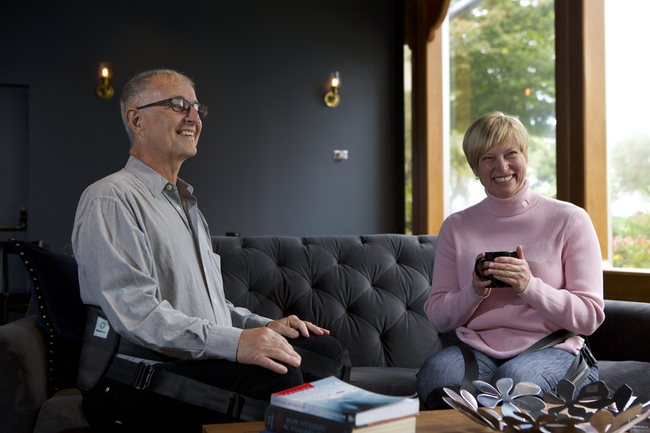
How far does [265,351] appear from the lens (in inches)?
49.4

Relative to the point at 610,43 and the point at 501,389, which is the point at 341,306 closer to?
the point at 501,389

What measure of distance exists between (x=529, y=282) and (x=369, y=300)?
2.33 ft

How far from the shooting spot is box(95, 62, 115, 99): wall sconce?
4.81m

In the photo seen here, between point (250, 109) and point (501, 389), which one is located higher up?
point (250, 109)

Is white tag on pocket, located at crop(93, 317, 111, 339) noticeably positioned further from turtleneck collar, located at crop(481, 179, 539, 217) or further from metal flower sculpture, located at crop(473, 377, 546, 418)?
turtleneck collar, located at crop(481, 179, 539, 217)

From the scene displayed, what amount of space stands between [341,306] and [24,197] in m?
4.11

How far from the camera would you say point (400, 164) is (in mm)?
5480

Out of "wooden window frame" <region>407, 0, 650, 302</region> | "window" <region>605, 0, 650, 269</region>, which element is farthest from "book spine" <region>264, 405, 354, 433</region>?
"window" <region>605, 0, 650, 269</region>

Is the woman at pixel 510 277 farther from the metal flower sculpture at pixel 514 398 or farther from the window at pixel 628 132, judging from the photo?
the window at pixel 628 132

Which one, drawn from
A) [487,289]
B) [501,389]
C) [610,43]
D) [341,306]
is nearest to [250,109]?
[610,43]

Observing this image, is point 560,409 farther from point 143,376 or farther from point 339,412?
point 143,376

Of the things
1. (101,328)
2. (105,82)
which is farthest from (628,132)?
(105,82)

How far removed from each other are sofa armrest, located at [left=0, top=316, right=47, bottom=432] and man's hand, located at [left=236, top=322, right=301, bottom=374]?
57cm

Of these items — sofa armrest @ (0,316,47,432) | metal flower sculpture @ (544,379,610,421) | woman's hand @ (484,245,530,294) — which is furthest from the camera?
woman's hand @ (484,245,530,294)
